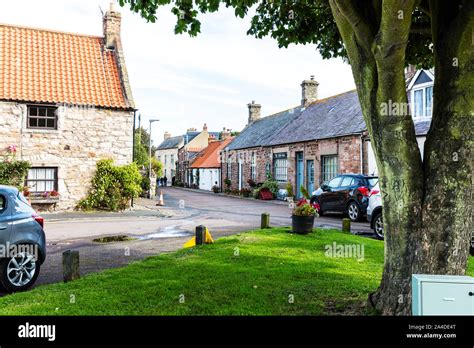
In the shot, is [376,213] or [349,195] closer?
[376,213]

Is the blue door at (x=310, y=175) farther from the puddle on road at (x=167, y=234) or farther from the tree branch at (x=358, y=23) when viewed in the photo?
the tree branch at (x=358, y=23)

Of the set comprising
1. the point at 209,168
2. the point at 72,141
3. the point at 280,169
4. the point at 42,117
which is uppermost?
the point at 42,117

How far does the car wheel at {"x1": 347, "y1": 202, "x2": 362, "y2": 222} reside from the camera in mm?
15453

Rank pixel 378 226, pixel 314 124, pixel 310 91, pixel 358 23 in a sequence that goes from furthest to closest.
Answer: pixel 310 91 < pixel 314 124 < pixel 378 226 < pixel 358 23

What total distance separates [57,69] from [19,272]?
638 inches

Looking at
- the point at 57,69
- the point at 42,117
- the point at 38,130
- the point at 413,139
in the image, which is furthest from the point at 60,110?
the point at 413,139

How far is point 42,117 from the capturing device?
1836 cm

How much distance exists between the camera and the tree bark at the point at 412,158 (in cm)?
414

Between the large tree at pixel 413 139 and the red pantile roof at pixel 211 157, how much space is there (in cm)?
4022

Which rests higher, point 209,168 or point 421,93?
point 421,93

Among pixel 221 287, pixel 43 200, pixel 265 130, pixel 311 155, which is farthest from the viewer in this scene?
pixel 265 130

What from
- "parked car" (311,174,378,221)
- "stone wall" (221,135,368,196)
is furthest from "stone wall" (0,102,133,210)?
"stone wall" (221,135,368,196)

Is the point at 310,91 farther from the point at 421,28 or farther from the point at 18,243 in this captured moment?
the point at 18,243

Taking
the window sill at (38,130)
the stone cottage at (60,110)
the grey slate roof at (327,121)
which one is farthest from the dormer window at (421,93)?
the window sill at (38,130)
